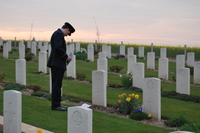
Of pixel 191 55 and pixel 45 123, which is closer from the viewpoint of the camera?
pixel 45 123

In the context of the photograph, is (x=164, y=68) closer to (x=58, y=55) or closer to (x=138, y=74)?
(x=138, y=74)

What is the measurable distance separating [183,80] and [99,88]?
423cm

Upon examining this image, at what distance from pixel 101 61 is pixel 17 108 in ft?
32.4

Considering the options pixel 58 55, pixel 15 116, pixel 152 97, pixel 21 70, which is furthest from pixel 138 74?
pixel 15 116

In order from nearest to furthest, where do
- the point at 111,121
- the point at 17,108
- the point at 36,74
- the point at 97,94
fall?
1. the point at 17,108
2. the point at 111,121
3. the point at 97,94
4. the point at 36,74

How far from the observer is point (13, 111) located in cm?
777

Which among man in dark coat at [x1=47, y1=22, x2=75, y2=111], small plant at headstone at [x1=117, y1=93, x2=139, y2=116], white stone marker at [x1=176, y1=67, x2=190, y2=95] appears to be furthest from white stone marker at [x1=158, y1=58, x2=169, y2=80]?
man in dark coat at [x1=47, y1=22, x2=75, y2=111]

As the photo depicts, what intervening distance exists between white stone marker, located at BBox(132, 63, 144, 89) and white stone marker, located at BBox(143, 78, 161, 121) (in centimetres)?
514

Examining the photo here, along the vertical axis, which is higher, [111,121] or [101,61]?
[101,61]

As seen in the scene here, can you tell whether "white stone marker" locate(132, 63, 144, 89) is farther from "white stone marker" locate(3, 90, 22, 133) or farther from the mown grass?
"white stone marker" locate(3, 90, 22, 133)

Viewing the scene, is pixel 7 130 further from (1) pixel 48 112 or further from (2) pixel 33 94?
(2) pixel 33 94

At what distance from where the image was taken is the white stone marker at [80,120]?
6223mm

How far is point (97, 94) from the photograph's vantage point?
1155 centimetres

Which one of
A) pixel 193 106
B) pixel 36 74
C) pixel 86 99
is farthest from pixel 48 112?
pixel 36 74
